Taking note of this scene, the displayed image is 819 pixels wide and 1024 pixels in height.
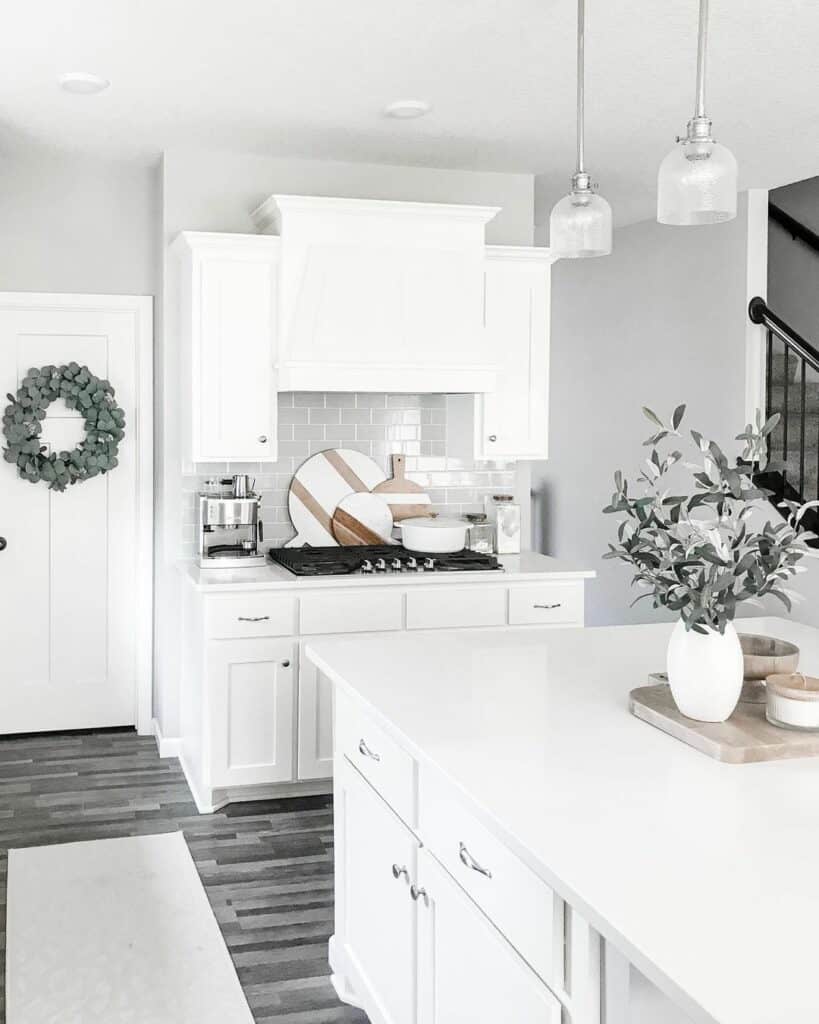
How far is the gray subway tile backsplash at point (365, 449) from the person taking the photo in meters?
5.04

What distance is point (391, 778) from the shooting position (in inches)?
95.6

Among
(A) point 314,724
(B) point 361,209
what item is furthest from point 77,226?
(A) point 314,724

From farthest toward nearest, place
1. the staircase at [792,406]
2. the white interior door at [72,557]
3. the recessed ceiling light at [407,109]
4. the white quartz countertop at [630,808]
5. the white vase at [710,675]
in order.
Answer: the staircase at [792,406] → the white interior door at [72,557] → the recessed ceiling light at [407,109] → the white vase at [710,675] → the white quartz countertop at [630,808]

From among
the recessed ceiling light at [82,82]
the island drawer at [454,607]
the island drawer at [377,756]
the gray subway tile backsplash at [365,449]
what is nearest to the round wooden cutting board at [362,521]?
the gray subway tile backsplash at [365,449]

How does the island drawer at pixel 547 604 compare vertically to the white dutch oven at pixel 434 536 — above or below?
below

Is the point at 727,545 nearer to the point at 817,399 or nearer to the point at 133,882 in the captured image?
the point at 133,882

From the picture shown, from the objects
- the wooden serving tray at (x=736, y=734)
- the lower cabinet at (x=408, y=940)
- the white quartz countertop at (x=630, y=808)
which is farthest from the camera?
the wooden serving tray at (x=736, y=734)

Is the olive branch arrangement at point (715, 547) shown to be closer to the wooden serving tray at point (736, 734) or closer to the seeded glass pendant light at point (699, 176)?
the wooden serving tray at point (736, 734)

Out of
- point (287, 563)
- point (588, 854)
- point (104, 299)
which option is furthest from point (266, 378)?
point (588, 854)

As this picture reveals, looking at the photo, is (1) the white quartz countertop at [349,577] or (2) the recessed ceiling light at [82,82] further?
(1) the white quartz countertop at [349,577]

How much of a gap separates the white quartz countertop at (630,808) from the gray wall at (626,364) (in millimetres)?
3431

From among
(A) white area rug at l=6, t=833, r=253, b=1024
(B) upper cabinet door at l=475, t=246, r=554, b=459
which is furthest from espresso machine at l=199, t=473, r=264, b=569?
(A) white area rug at l=6, t=833, r=253, b=1024

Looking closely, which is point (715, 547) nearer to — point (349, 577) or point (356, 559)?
point (349, 577)

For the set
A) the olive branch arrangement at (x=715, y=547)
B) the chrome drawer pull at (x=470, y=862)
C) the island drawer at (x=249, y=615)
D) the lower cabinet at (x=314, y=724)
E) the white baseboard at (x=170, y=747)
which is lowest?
the white baseboard at (x=170, y=747)
